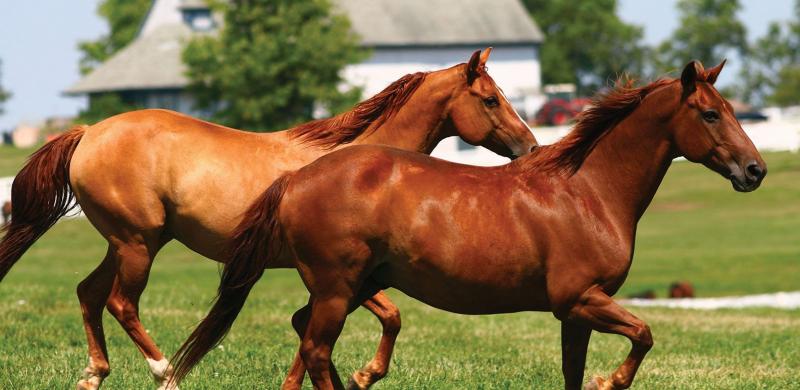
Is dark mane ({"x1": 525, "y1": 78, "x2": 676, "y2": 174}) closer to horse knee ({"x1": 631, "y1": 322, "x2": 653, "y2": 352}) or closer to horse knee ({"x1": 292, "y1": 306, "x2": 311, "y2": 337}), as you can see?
horse knee ({"x1": 631, "y1": 322, "x2": 653, "y2": 352})

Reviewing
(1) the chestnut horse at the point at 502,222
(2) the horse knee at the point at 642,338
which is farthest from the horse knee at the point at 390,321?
(2) the horse knee at the point at 642,338

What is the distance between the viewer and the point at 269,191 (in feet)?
26.5

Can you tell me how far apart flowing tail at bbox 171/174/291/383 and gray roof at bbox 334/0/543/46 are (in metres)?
72.0

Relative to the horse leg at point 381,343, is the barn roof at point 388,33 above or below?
below

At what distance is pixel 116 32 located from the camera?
103m

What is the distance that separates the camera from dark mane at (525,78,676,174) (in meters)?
8.23

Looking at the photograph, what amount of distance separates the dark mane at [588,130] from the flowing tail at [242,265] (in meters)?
1.58

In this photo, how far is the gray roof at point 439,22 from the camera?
81.0 metres

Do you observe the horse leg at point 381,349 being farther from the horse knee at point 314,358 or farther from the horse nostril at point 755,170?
the horse nostril at point 755,170

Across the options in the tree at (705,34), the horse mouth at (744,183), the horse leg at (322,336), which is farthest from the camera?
the tree at (705,34)

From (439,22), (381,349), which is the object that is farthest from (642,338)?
(439,22)

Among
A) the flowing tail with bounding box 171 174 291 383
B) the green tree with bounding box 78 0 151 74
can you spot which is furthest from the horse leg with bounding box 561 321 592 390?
the green tree with bounding box 78 0 151 74

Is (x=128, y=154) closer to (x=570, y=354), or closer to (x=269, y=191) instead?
(x=269, y=191)

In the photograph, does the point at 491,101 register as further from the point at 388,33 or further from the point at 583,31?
the point at 583,31
